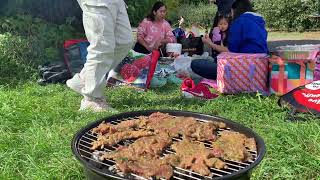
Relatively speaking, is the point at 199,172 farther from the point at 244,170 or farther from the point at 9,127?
the point at 9,127

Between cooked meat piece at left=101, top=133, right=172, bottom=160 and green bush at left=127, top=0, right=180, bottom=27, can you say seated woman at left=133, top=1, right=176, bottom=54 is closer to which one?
green bush at left=127, top=0, right=180, bottom=27

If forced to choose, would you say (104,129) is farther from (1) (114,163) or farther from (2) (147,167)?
(2) (147,167)

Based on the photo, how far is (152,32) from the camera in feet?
24.1

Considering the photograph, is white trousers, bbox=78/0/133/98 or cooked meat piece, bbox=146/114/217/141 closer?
cooked meat piece, bbox=146/114/217/141

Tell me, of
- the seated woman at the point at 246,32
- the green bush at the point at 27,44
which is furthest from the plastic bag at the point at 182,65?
the green bush at the point at 27,44

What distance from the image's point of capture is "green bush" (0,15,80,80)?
6594 mm

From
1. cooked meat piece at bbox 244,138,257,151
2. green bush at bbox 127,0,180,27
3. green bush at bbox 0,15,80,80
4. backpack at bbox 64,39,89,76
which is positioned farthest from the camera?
green bush at bbox 127,0,180,27

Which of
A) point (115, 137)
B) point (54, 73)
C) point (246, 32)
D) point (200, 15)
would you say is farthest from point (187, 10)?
point (115, 137)

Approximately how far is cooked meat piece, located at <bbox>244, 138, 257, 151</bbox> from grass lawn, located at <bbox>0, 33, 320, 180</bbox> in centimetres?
86

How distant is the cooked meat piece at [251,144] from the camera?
7.89 ft

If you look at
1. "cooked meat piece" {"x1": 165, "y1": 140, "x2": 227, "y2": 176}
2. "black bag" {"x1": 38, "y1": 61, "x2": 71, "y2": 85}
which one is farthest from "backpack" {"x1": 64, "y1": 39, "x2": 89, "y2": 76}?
"cooked meat piece" {"x1": 165, "y1": 140, "x2": 227, "y2": 176}

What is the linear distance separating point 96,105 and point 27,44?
8.41ft

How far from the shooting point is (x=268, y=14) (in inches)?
575

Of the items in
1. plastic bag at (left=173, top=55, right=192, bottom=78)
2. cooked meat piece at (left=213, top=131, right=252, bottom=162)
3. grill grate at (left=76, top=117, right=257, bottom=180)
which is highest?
cooked meat piece at (left=213, top=131, right=252, bottom=162)
